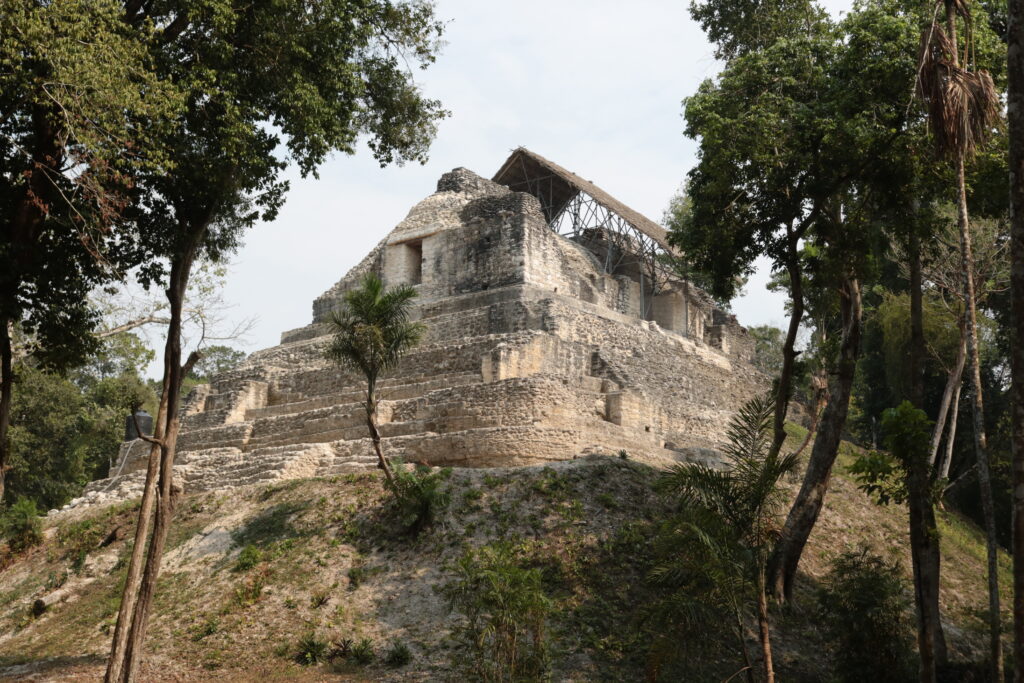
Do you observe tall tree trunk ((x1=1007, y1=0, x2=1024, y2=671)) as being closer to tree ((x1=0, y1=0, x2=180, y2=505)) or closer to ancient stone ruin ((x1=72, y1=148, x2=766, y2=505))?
tree ((x1=0, y1=0, x2=180, y2=505))

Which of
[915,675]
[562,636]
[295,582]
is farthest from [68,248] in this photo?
[915,675]

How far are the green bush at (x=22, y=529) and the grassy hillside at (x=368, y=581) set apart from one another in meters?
0.21

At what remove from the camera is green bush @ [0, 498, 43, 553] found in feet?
50.8

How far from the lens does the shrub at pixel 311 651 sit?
10852 mm

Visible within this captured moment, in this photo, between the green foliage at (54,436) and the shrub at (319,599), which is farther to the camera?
the green foliage at (54,436)

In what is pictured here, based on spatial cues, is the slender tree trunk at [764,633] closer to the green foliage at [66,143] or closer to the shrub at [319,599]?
the shrub at [319,599]

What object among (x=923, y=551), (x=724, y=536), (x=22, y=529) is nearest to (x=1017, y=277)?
(x=724, y=536)

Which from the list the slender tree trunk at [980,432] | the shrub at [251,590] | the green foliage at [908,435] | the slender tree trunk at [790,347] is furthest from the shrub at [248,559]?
the slender tree trunk at [980,432]

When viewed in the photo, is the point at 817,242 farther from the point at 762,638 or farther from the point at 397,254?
the point at 397,254

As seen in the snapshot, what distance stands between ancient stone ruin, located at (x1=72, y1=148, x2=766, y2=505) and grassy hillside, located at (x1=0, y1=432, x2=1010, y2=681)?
57.4 inches

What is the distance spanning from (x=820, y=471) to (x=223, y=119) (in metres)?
8.09

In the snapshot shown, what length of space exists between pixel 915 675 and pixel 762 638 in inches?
96.6

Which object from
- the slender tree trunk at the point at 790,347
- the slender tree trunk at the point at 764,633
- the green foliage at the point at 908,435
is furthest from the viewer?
the slender tree trunk at the point at 790,347

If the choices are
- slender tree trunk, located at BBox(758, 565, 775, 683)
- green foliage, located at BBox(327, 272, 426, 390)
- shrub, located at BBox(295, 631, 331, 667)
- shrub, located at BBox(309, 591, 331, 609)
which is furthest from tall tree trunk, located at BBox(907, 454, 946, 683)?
green foliage, located at BBox(327, 272, 426, 390)
